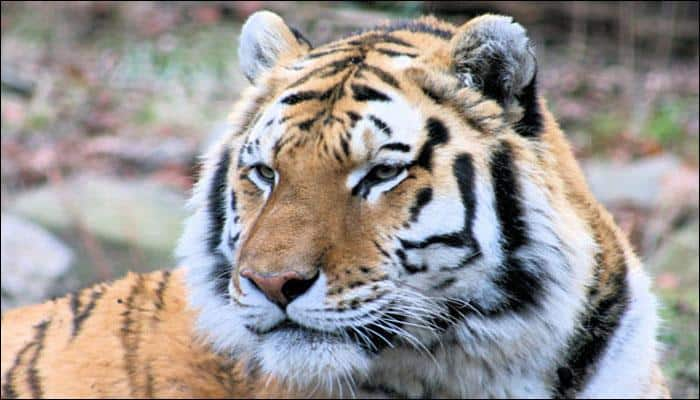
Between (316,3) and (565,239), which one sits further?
(316,3)

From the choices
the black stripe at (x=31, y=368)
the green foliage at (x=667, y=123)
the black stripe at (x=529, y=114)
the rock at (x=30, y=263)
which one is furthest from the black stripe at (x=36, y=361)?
the green foliage at (x=667, y=123)

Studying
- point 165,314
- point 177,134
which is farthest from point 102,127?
point 165,314

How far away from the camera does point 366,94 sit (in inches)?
105

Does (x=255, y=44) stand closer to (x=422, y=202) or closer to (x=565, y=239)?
(x=422, y=202)

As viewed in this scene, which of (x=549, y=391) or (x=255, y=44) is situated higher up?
(x=255, y=44)

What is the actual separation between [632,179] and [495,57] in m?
4.27

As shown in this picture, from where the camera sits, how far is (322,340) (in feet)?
8.16

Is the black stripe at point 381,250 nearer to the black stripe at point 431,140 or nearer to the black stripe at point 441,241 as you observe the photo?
the black stripe at point 441,241

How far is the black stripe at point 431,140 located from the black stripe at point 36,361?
5.48ft

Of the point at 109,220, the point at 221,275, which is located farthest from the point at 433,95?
the point at 109,220

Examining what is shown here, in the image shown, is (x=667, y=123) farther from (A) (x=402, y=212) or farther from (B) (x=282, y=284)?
(B) (x=282, y=284)

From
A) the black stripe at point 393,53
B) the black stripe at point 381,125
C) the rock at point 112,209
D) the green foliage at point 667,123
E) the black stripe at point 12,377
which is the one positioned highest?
the black stripe at point 393,53

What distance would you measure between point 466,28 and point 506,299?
0.73 metres

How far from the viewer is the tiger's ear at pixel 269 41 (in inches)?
120
